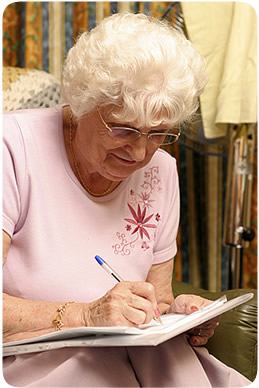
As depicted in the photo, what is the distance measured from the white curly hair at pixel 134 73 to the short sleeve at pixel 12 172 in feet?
0.45

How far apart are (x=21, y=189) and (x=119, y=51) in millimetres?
346

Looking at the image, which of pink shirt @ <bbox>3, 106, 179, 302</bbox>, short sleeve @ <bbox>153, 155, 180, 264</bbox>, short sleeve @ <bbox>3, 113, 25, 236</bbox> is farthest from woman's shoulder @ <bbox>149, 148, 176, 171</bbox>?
short sleeve @ <bbox>3, 113, 25, 236</bbox>

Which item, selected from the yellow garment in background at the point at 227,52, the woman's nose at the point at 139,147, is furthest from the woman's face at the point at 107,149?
the yellow garment in background at the point at 227,52

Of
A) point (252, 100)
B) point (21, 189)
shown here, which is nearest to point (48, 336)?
point (21, 189)

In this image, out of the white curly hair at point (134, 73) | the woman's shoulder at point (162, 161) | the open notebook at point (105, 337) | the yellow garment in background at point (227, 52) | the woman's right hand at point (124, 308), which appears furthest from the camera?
the yellow garment in background at point (227, 52)

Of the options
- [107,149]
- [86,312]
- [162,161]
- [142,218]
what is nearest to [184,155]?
[162,161]

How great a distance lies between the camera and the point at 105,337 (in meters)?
0.85

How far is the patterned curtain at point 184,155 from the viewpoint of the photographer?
83.9 inches

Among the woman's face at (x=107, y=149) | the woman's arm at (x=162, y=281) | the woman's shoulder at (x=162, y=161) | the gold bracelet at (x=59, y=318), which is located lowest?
the woman's arm at (x=162, y=281)

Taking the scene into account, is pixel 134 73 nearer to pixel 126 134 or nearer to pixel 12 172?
pixel 126 134

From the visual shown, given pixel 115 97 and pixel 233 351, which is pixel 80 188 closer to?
pixel 115 97

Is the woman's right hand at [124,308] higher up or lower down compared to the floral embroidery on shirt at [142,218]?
lower down

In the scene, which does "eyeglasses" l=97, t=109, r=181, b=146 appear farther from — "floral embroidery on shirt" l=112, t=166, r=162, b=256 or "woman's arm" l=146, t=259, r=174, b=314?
"woman's arm" l=146, t=259, r=174, b=314

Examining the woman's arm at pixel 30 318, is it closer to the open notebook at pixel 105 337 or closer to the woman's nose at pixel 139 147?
the open notebook at pixel 105 337
